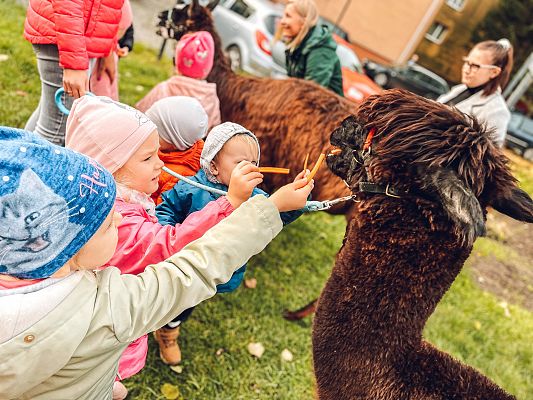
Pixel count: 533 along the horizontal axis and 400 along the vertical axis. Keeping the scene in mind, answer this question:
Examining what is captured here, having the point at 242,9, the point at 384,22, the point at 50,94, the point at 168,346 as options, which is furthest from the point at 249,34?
the point at 384,22

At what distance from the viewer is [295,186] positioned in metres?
1.33

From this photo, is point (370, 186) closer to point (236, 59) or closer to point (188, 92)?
point (188, 92)

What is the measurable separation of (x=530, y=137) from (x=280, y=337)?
13974mm

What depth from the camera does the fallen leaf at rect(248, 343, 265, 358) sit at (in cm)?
268

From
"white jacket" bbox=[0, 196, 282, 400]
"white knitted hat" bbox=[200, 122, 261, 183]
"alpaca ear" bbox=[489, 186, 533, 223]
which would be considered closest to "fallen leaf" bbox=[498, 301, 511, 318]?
"alpaca ear" bbox=[489, 186, 533, 223]

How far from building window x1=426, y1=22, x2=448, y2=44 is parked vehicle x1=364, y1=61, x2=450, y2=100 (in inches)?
376

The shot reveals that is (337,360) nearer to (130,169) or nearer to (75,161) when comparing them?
(130,169)

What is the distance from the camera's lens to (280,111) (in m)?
2.94

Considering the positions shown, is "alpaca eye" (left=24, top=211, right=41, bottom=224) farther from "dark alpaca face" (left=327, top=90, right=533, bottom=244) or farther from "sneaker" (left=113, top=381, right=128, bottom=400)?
"sneaker" (left=113, top=381, right=128, bottom=400)

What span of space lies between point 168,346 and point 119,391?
1.31ft

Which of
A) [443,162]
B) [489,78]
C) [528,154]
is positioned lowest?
[528,154]

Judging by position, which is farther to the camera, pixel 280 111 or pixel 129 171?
pixel 280 111

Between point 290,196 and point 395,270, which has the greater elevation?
point 290,196

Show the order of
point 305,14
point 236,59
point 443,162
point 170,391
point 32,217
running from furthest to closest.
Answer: point 236,59, point 305,14, point 170,391, point 443,162, point 32,217
